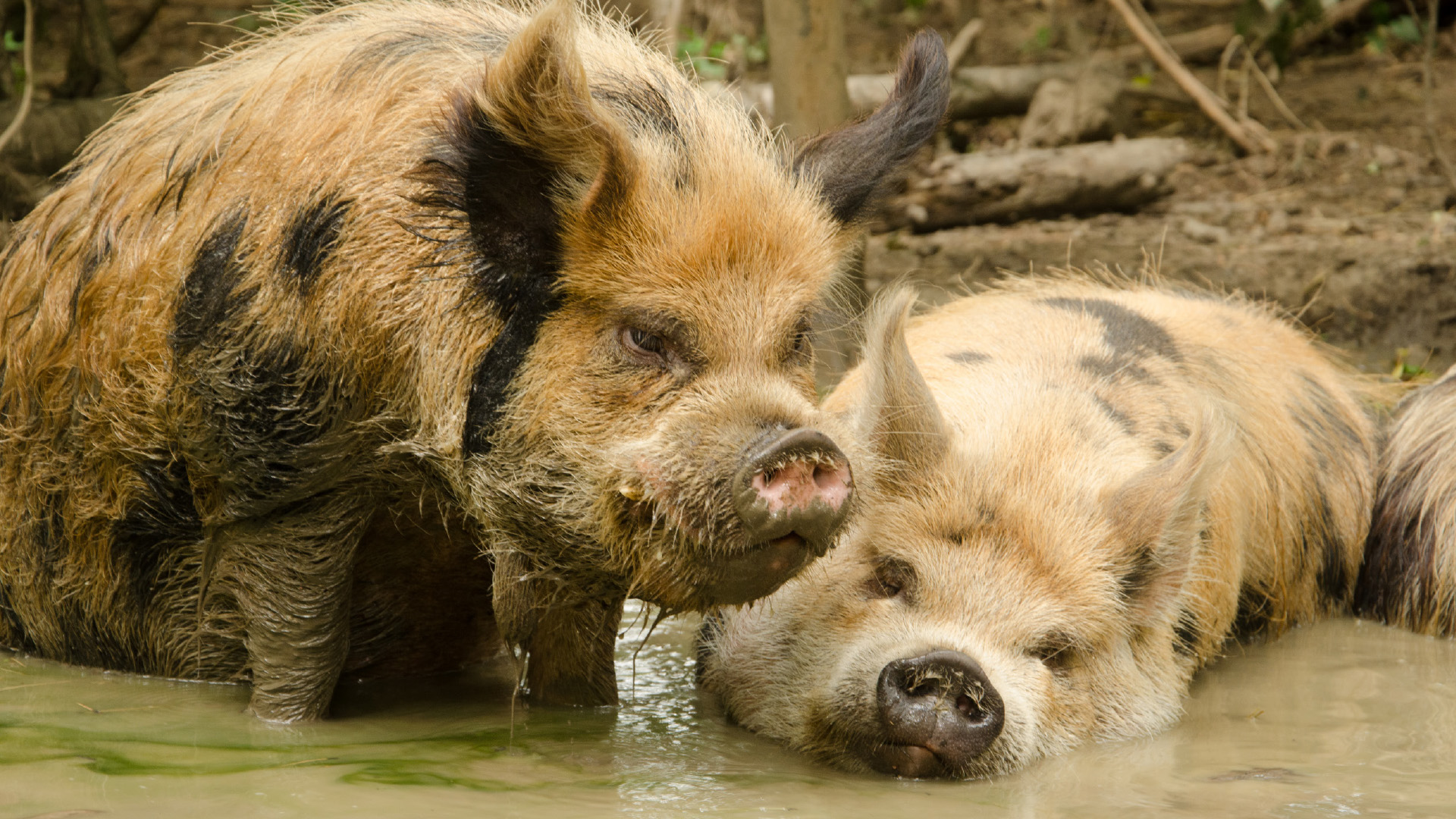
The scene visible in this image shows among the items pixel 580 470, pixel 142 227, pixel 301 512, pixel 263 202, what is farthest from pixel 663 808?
pixel 142 227

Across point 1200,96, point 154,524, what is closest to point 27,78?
point 154,524

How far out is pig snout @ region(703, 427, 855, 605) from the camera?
3461mm

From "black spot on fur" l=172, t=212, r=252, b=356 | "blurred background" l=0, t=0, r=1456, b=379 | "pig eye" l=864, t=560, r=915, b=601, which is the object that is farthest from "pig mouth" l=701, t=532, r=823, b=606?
"blurred background" l=0, t=0, r=1456, b=379

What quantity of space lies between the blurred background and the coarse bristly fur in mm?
1361

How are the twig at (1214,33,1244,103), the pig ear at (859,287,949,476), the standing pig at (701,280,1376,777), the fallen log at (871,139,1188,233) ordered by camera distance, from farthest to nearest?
the twig at (1214,33,1244,103), the fallen log at (871,139,1188,233), the pig ear at (859,287,949,476), the standing pig at (701,280,1376,777)

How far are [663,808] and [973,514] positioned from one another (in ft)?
4.40

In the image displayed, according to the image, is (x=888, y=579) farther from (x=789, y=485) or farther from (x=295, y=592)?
(x=295, y=592)

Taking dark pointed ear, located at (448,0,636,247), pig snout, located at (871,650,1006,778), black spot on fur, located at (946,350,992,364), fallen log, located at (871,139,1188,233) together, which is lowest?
pig snout, located at (871,650,1006,778)

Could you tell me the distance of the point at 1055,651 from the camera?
4.45 meters

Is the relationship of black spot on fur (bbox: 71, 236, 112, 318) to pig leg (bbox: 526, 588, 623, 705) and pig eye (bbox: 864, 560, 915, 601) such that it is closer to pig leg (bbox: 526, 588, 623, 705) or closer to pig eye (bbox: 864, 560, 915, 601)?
pig leg (bbox: 526, 588, 623, 705)

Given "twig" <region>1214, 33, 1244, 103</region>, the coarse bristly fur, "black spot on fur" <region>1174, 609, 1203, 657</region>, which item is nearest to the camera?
"black spot on fur" <region>1174, 609, 1203, 657</region>

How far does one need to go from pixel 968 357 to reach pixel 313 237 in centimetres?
241

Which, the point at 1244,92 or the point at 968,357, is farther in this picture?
the point at 1244,92

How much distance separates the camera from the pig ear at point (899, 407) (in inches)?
179
